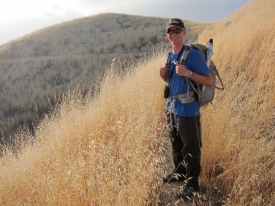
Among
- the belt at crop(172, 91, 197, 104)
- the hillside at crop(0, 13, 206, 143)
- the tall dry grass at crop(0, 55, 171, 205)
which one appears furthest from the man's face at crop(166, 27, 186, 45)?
the hillside at crop(0, 13, 206, 143)

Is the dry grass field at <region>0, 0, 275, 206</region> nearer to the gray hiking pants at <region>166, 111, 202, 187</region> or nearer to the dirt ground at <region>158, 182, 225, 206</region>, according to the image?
the dirt ground at <region>158, 182, 225, 206</region>

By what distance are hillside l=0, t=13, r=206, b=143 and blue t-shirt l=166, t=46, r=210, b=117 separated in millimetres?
3449

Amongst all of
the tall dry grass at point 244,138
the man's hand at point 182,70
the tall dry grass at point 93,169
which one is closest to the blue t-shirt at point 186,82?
the man's hand at point 182,70

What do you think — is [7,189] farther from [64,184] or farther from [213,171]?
[213,171]

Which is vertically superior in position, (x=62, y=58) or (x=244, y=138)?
(x=62, y=58)

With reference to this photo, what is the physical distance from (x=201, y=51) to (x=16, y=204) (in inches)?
101

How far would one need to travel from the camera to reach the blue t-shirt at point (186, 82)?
7.76ft

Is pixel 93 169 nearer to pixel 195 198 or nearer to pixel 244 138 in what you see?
pixel 195 198

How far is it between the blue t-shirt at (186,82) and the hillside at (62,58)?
345cm

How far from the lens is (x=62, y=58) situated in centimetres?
1981

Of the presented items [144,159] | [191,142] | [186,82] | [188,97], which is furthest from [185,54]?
[144,159]

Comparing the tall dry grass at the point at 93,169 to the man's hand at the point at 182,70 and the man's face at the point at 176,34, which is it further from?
the man's face at the point at 176,34

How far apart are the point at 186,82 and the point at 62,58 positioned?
62.1 ft

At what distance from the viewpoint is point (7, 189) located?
2725 millimetres
